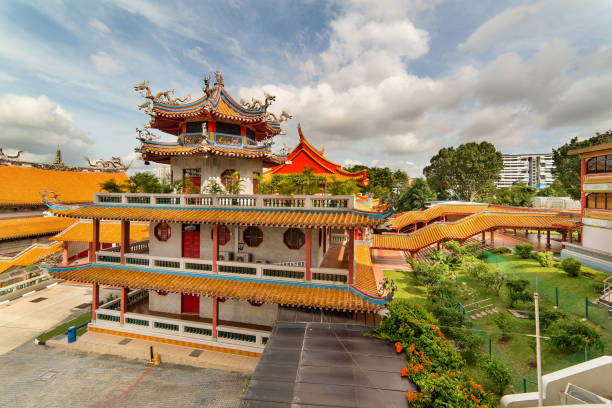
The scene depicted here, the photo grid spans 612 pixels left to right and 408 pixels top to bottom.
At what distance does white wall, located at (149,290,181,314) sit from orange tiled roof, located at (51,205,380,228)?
18.4ft

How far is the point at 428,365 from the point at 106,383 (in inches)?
561

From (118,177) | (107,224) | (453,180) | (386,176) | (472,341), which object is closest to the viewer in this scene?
(472,341)

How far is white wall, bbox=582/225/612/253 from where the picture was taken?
20833 mm

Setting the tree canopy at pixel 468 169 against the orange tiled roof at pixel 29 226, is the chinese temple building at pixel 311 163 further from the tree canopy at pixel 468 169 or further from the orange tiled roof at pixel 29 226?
the tree canopy at pixel 468 169

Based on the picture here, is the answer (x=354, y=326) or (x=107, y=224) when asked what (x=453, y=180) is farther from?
(x=107, y=224)

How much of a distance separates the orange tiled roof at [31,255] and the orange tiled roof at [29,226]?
1636 millimetres

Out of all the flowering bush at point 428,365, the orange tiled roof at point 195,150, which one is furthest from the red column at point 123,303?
the flowering bush at point 428,365

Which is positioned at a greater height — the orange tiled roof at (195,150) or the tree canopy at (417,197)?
the orange tiled roof at (195,150)

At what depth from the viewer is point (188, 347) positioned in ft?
45.6

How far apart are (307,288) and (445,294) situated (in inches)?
447

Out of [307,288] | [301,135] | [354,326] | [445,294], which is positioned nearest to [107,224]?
[301,135]

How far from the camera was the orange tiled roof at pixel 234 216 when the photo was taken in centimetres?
1116

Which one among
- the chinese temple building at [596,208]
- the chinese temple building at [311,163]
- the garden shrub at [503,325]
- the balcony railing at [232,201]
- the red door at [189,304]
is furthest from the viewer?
the chinese temple building at [311,163]

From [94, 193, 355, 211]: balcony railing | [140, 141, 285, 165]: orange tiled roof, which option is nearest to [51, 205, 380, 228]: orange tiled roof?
[94, 193, 355, 211]: balcony railing
